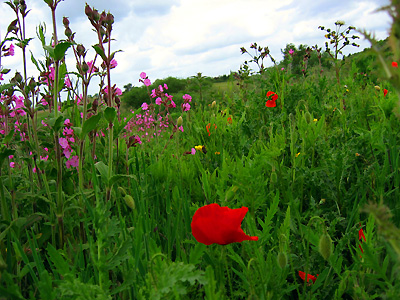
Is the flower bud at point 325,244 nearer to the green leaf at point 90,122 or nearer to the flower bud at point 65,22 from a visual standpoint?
the green leaf at point 90,122

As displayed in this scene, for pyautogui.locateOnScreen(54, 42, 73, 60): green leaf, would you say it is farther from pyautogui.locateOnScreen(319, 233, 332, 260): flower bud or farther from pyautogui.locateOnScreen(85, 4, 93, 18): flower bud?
pyautogui.locateOnScreen(319, 233, 332, 260): flower bud

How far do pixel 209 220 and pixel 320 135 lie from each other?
1.15 m

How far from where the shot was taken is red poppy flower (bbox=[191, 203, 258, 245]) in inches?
33.1

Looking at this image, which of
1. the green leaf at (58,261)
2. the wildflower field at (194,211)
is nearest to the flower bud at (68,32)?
the wildflower field at (194,211)

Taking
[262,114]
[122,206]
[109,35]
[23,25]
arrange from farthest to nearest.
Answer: [262,114] < [23,25] < [122,206] < [109,35]

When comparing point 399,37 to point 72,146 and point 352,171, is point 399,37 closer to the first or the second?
point 352,171

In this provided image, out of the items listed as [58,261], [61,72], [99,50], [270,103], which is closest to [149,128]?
[270,103]

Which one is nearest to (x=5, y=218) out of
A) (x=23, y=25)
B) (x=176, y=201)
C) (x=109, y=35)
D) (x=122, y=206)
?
(x=122, y=206)

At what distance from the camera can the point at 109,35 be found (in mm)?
1408

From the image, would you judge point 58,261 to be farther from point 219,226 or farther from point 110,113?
point 110,113

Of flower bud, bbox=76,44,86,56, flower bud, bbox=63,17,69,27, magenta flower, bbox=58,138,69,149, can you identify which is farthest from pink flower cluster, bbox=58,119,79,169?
flower bud, bbox=63,17,69,27

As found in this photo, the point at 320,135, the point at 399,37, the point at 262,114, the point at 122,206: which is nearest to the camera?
the point at 399,37

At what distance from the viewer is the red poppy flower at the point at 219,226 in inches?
33.1

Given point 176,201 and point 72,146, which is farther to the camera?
point 72,146
